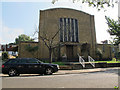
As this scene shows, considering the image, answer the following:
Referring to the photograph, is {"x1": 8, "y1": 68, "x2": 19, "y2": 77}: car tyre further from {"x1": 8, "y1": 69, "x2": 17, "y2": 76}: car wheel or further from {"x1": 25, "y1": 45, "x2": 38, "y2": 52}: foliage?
{"x1": 25, "y1": 45, "x2": 38, "y2": 52}: foliage

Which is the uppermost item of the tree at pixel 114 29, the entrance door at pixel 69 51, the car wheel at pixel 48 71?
the tree at pixel 114 29

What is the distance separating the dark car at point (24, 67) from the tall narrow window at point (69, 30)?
51.9ft

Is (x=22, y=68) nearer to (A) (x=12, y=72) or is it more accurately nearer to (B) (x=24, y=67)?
(B) (x=24, y=67)

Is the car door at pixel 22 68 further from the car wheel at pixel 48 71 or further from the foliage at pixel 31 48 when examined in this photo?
the foliage at pixel 31 48

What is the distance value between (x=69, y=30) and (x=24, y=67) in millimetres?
17880

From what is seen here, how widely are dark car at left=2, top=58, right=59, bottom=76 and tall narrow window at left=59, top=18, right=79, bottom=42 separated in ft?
Answer: 51.9

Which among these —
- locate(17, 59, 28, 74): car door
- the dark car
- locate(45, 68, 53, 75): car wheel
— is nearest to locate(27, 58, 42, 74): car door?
the dark car

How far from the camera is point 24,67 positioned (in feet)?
34.3

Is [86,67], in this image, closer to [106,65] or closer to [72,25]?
[106,65]

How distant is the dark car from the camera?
33.8 ft

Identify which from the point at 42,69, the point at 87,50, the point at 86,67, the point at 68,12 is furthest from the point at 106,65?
the point at 68,12

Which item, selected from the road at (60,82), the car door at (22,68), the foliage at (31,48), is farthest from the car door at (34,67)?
the foliage at (31,48)

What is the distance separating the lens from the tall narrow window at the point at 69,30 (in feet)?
86.5

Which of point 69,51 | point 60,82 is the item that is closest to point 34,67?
point 60,82
